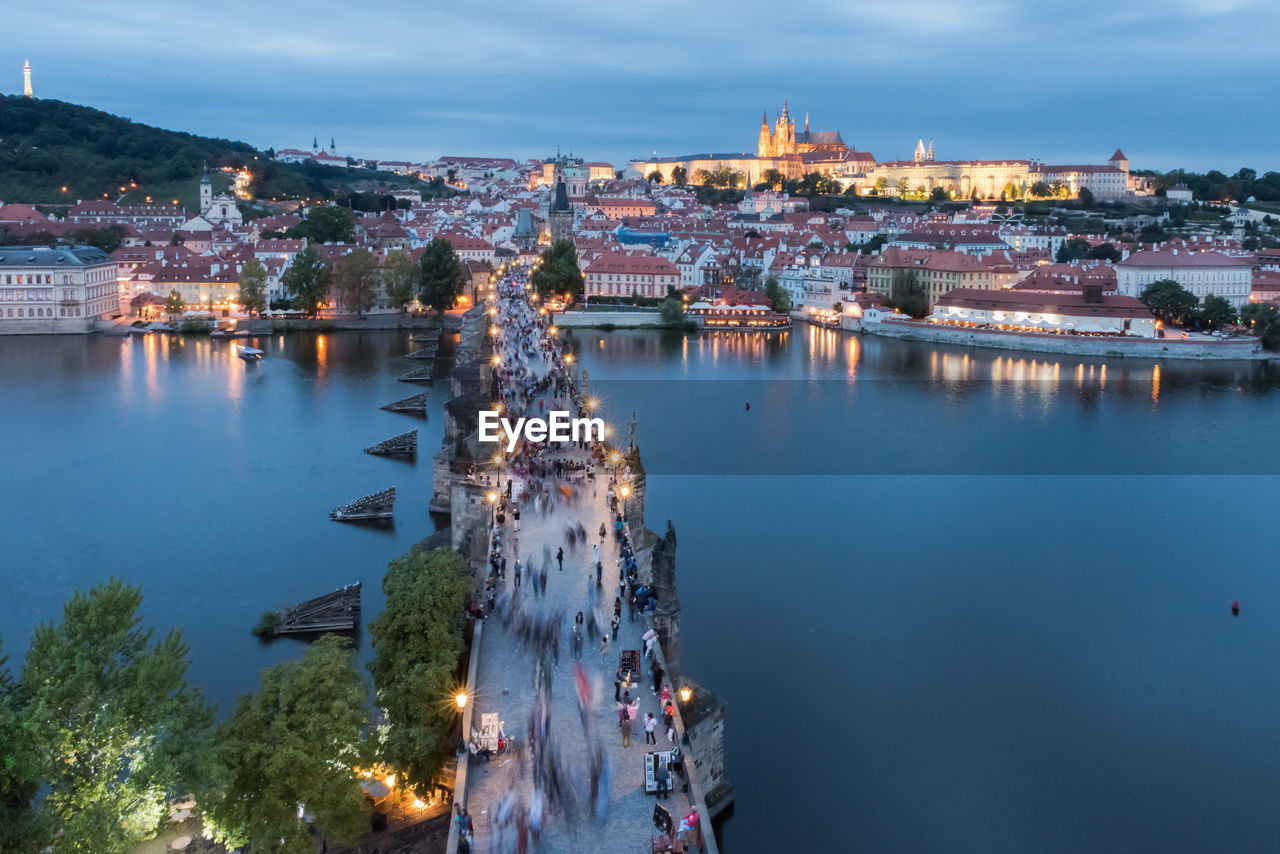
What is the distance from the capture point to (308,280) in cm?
2905

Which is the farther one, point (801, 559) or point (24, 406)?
point (24, 406)

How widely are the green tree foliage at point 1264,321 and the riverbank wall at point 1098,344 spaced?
349 mm

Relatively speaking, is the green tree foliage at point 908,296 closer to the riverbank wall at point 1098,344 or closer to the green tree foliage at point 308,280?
the riverbank wall at point 1098,344

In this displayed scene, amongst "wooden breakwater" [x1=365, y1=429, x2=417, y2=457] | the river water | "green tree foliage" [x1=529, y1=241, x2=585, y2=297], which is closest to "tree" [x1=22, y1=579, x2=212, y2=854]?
the river water

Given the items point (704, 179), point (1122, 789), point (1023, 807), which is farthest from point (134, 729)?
point (704, 179)

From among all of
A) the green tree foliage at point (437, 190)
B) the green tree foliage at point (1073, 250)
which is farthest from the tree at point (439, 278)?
the green tree foliage at point (437, 190)

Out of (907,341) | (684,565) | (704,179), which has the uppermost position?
(704,179)

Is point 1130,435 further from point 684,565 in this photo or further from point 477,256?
point 477,256

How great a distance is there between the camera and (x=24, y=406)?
18500 millimetres

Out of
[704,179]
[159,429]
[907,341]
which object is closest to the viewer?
[159,429]

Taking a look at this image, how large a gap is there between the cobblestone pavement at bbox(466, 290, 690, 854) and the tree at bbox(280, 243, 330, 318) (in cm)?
2266

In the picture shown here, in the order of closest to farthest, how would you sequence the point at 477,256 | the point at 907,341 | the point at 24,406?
the point at 24,406 < the point at 907,341 < the point at 477,256

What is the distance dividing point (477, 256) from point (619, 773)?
115 feet

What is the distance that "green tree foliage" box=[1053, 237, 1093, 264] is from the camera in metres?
41.4
